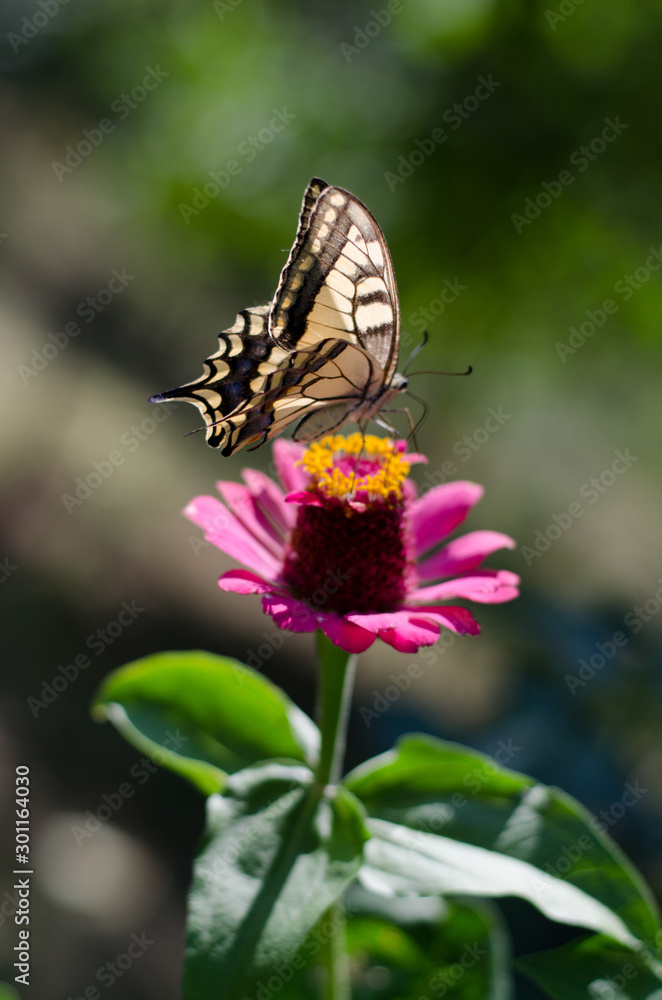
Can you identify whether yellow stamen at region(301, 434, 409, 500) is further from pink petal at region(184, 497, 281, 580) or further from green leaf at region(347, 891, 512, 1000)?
green leaf at region(347, 891, 512, 1000)

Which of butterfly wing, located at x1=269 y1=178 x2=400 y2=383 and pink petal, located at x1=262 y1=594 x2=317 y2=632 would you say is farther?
butterfly wing, located at x1=269 y1=178 x2=400 y2=383

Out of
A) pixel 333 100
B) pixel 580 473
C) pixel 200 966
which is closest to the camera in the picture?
pixel 200 966

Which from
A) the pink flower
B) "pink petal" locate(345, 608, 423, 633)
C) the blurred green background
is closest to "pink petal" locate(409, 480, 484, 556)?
the pink flower

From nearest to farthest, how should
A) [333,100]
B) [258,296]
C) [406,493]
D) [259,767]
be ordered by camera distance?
[259,767] → [406,493] → [333,100] → [258,296]

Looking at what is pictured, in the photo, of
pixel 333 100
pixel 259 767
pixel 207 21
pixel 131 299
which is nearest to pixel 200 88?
pixel 207 21

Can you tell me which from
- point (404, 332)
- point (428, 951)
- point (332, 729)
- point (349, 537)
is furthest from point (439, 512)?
point (404, 332)

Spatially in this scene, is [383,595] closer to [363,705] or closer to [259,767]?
[259,767]
